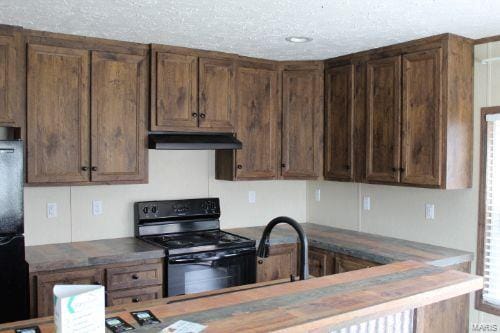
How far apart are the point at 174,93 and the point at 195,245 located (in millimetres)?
1138

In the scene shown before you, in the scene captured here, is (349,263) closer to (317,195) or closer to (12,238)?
(317,195)

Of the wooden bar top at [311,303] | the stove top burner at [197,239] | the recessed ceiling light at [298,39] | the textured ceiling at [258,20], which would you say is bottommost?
the stove top burner at [197,239]

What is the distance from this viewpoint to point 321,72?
13.9ft

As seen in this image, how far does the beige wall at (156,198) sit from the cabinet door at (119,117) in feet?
1.10

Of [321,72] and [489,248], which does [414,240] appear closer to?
[489,248]

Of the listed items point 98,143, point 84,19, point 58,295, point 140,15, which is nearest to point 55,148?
point 98,143

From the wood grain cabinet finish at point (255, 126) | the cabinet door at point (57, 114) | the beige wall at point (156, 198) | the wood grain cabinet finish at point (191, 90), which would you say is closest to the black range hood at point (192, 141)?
the wood grain cabinet finish at point (191, 90)

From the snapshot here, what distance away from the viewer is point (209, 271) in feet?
11.8

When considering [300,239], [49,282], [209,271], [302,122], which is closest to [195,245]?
[209,271]

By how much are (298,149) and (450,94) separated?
1386mm

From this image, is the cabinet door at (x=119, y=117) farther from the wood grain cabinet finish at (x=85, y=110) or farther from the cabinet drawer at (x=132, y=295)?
the cabinet drawer at (x=132, y=295)

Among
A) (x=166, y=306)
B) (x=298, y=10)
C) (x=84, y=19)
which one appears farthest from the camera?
(x=84, y=19)

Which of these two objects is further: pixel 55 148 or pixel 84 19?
pixel 55 148

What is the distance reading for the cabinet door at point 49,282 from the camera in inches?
118
